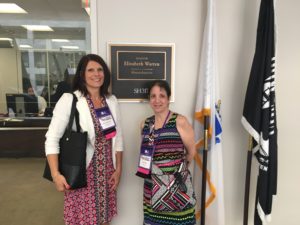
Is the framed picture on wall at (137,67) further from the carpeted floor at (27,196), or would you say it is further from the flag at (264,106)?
the carpeted floor at (27,196)

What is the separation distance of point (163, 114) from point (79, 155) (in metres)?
0.57

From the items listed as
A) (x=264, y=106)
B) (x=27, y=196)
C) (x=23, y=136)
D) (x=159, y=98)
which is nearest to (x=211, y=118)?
(x=264, y=106)

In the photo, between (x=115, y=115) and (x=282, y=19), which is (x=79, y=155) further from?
(x=282, y=19)

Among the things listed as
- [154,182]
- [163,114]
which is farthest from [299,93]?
[154,182]

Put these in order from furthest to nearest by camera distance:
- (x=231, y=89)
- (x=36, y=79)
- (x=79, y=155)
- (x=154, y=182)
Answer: (x=36, y=79), (x=231, y=89), (x=154, y=182), (x=79, y=155)

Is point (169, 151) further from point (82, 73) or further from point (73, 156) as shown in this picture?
point (82, 73)

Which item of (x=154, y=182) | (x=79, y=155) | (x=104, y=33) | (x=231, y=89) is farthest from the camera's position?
(x=231, y=89)

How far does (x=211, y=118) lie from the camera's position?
5.80ft

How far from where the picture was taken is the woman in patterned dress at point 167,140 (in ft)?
4.97

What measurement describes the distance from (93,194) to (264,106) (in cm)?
126

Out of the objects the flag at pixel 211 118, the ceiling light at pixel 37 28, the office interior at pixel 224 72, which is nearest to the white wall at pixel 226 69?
the office interior at pixel 224 72

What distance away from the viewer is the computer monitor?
117 inches

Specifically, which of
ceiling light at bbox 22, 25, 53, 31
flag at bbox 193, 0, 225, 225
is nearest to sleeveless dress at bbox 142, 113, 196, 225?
flag at bbox 193, 0, 225, 225

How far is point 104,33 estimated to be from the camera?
5.89ft
